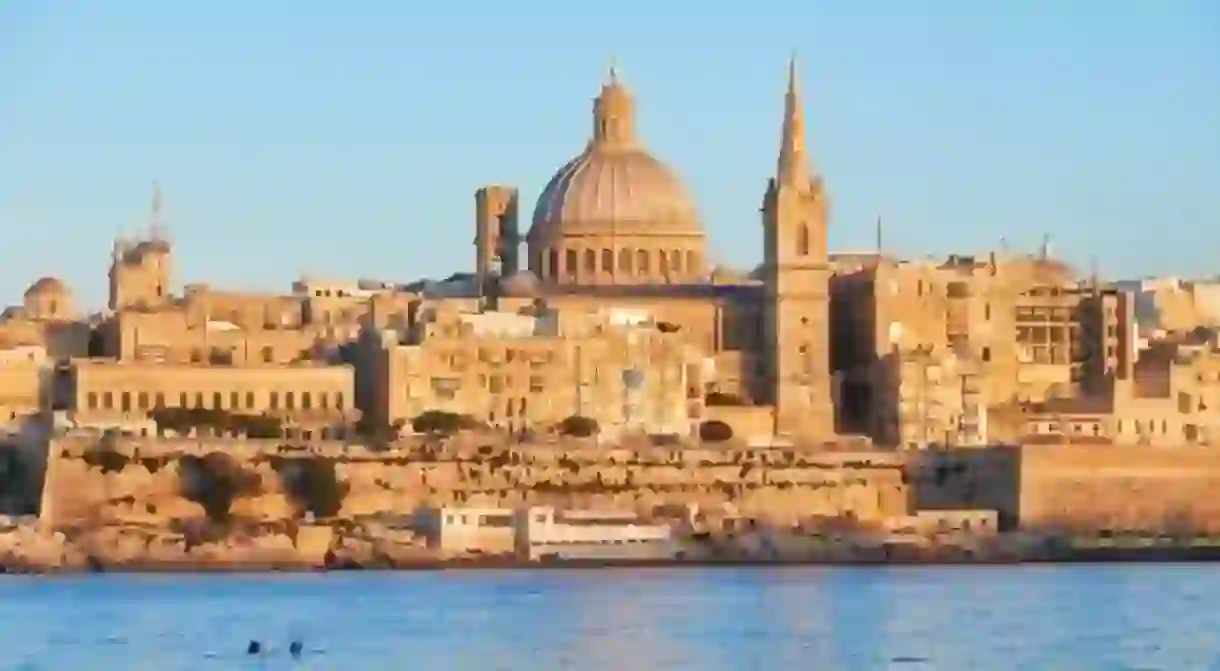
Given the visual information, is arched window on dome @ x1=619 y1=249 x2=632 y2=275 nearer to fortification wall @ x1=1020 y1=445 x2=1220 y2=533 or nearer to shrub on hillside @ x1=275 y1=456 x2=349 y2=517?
fortification wall @ x1=1020 y1=445 x2=1220 y2=533

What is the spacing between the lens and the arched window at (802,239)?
78875mm

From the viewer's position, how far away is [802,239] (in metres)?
79.0

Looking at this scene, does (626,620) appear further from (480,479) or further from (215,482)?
(480,479)

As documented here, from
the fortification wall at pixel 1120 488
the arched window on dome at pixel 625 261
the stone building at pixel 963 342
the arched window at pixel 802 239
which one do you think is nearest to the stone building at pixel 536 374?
the arched window at pixel 802 239

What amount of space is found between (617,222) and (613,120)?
2.47 m

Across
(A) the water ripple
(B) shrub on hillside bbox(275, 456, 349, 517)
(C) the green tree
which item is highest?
(C) the green tree

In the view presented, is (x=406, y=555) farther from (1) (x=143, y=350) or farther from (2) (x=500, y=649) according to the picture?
(2) (x=500, y=649)

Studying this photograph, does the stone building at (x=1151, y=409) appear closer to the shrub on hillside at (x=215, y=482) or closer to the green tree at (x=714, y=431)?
the green tree at (x=714, y=431)

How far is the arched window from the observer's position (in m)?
78.9

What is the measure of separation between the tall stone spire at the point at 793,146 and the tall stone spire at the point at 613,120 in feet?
17.3

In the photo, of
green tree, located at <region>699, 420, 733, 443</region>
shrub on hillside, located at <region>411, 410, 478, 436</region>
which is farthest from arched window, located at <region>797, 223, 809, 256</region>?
shrub on hillside, located at <region>411, 410, 478, 436</region>

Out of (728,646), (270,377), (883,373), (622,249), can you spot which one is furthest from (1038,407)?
(728,646)

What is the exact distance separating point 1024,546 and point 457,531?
978cm

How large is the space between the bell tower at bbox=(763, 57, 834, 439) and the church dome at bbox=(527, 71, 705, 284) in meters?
4.38
